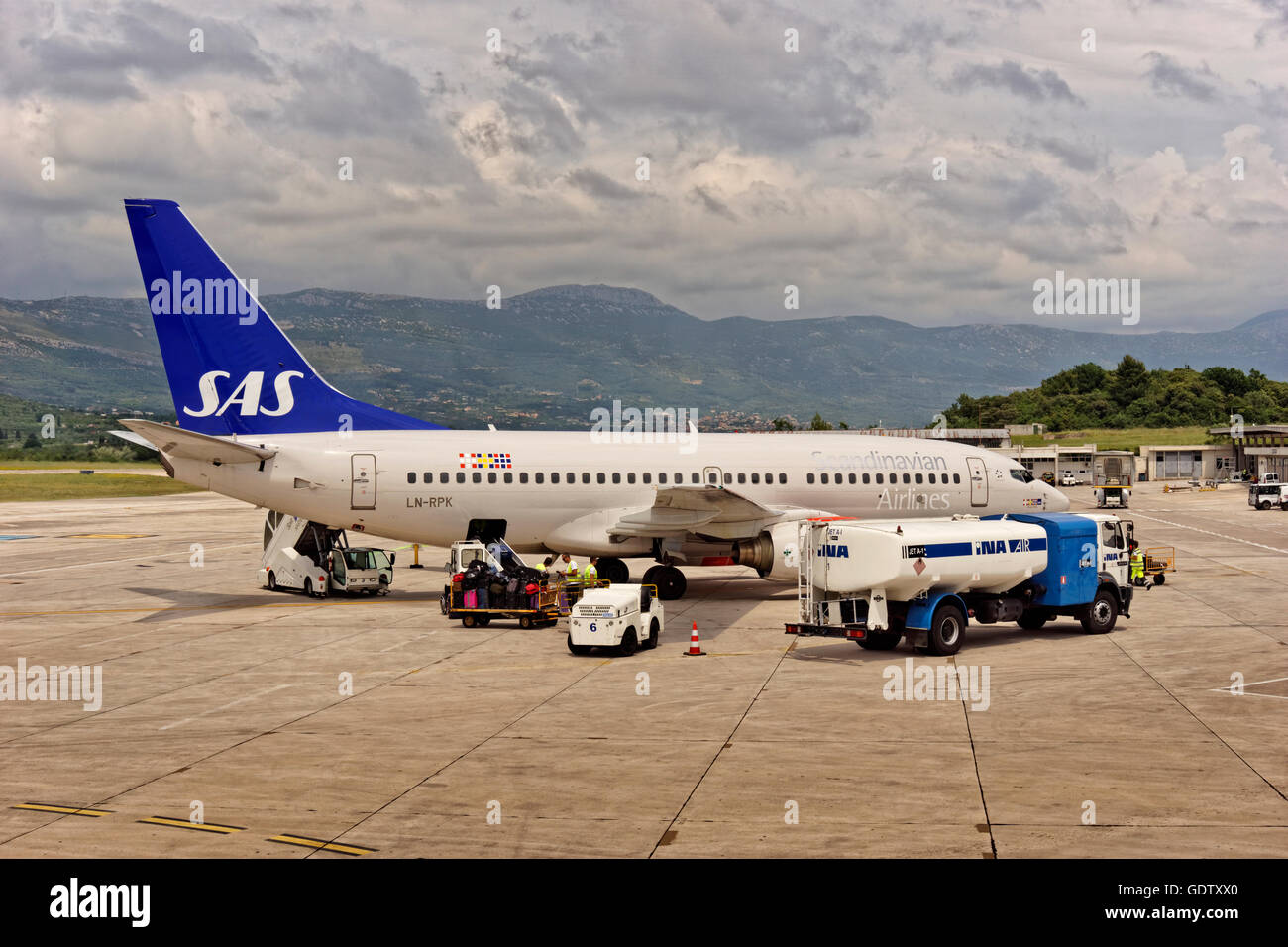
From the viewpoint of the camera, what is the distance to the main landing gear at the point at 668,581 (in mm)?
37406

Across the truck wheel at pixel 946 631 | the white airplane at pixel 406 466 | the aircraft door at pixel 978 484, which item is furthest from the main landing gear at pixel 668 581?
the truck wheel at pixel 946 631

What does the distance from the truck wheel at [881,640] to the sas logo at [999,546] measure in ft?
8.86

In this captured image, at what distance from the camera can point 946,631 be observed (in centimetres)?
2622

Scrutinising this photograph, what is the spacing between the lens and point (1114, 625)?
2995 centimetres

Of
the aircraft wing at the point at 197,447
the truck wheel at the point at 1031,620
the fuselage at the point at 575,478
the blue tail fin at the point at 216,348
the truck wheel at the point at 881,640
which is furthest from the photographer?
the fuselage at the point at 575,478

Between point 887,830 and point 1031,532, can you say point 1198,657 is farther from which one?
point 887,830

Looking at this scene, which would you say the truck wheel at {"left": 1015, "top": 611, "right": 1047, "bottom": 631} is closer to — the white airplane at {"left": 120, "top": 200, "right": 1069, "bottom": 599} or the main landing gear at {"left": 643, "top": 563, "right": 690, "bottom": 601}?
the white airplane at {"left": 120, "top": 200, "right": 1069, "bottom": 599}

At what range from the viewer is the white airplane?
34.2 metres

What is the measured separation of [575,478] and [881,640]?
526 inches

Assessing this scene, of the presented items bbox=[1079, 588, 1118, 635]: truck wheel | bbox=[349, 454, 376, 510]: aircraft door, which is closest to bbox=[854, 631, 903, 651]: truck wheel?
bbox=[1079, 588, 1118, 635]: truck wheel

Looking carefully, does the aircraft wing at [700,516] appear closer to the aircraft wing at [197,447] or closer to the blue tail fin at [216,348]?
the blue tail fin at [216,348]

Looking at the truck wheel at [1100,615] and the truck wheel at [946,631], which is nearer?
the truck wheel at [946,631]

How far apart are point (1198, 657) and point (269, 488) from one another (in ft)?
83.3
